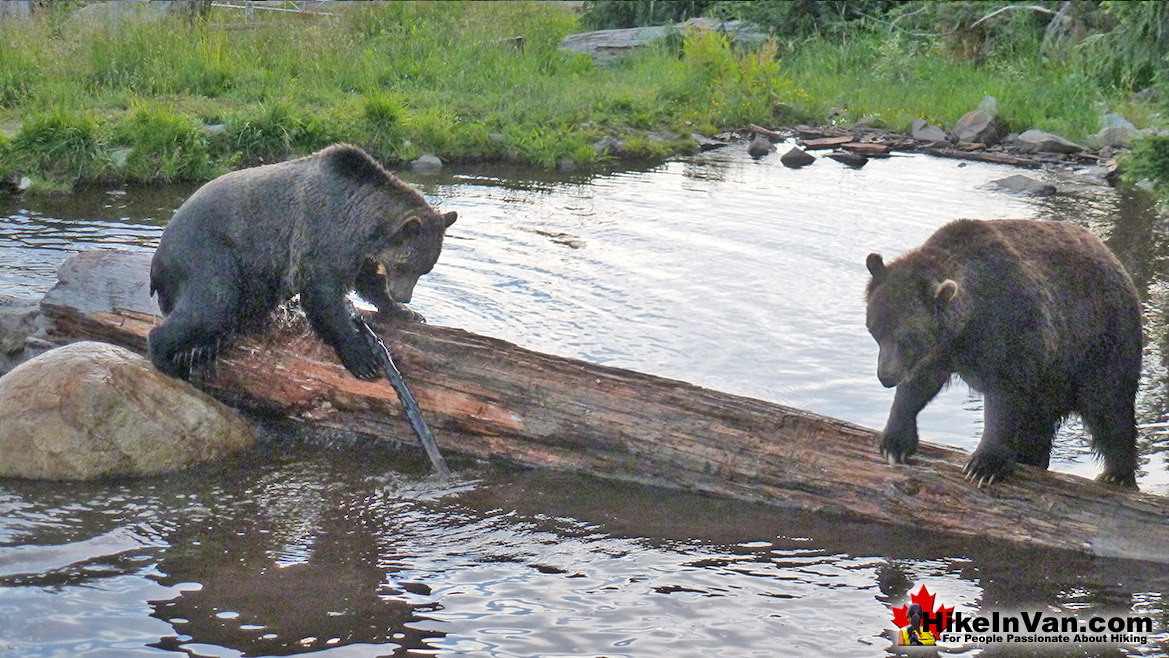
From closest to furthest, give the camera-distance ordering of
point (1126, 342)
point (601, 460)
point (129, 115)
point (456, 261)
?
point (1126, 342) → point (601, 460) → point (456, 261) → point (129, 115)

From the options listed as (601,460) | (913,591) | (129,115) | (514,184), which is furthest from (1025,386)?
(129,115)

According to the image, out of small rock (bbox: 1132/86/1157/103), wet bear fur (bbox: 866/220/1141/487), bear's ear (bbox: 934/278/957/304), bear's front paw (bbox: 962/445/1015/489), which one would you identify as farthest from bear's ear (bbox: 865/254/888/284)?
small rock (bbox: 1132/86/1157/103)

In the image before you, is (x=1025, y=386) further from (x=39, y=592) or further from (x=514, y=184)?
(x=514, y=184)

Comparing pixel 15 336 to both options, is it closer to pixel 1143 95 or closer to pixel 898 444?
pixel 898 444

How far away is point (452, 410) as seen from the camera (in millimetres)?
6336

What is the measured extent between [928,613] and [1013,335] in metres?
1.33

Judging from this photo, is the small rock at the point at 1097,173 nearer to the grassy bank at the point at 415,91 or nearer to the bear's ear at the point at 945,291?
the grassy bank at the point at 415,91

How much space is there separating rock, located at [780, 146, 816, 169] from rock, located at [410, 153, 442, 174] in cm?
466

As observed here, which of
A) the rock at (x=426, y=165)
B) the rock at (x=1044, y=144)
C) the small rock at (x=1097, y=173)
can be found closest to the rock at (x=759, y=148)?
the rock at (x=1044, y=144)

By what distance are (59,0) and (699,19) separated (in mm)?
12055

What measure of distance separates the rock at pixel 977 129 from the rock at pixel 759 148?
299 cm

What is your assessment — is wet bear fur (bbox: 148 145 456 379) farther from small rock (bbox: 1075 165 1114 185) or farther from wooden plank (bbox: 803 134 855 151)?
wooden plank (bbox: 803 134 855 151)

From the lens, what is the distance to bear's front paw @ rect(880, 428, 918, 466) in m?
5.44

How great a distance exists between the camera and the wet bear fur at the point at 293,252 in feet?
20.9
